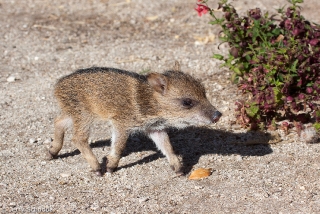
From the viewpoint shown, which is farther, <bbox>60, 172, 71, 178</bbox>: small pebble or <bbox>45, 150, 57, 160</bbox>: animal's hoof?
<bbox>45, 150, 57, 160</bbox>: animal's hoof

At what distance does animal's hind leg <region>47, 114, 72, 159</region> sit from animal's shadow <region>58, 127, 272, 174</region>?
201mm

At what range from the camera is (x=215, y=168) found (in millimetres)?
6629

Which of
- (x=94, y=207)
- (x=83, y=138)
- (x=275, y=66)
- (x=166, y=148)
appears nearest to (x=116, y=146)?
(x=83, y=138)

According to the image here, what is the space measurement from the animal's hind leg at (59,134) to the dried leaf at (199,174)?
1.55 m

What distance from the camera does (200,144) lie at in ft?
24.1

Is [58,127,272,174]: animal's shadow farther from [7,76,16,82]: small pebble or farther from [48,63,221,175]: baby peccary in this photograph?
[7,76,16,82]: small pebble

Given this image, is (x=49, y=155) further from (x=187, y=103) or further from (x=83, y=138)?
(x=187, y=103)

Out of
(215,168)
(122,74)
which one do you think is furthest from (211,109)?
(122,74)

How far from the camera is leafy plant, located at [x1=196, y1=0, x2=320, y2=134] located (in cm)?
698

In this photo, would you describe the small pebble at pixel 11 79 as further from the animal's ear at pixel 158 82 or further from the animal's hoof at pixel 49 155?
the animal's ear at pixel 158 82

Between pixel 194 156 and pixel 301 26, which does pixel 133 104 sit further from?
pixel 301 26

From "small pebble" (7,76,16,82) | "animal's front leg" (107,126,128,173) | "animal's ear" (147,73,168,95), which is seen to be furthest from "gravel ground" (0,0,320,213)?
"animal's ear" (147,73,168,95)

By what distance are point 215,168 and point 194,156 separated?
1.55 ft

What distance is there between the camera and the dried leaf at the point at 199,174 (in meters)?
6.39
